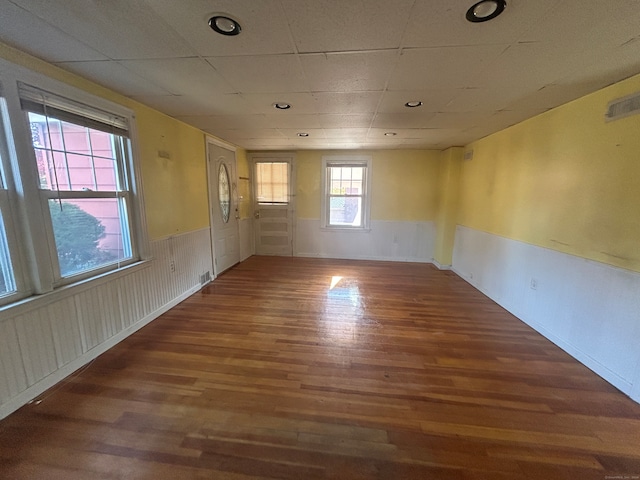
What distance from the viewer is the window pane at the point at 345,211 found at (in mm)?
5703

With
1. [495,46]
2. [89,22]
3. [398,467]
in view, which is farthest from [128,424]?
[495,46]

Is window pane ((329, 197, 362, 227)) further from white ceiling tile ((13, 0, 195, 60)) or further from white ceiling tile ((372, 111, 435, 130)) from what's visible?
white ceiling tile ((13, 0, 195, 60))

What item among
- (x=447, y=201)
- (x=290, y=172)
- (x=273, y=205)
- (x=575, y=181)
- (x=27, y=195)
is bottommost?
(x=273, y=205)

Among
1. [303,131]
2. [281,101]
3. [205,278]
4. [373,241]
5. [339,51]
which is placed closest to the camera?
[339,51]

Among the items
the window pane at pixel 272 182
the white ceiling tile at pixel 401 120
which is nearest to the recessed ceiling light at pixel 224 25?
the white ceiling tile at pixel 401 120

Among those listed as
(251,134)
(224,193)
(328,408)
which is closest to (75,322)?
(328,408)

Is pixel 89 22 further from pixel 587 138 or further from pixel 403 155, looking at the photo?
pixel 403 155

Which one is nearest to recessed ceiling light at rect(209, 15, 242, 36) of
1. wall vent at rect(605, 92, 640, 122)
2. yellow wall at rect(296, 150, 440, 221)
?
wall vent at rect(605, 92, 640, 122)

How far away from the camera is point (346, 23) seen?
4.53 feet

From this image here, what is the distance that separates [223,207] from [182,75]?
286 cm

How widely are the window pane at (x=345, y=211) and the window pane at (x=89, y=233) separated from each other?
12.9 feet

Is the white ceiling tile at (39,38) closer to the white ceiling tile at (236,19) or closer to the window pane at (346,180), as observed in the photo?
the white ceiling tile at (236,19)

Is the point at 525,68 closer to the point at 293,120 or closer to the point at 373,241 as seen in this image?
the point at 293,120

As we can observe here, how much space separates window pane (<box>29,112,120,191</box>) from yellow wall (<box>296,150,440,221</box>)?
3653 millimetres
